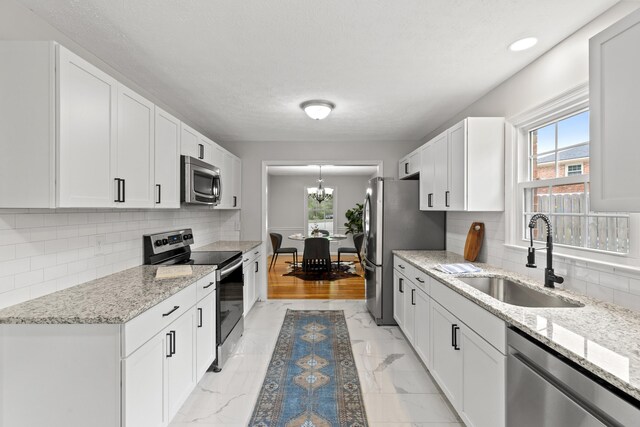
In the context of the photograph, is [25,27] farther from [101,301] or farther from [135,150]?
[101,301]

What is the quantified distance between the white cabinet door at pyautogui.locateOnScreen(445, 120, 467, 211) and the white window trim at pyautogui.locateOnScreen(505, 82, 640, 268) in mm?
326

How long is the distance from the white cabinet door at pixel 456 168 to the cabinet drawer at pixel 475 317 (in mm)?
847

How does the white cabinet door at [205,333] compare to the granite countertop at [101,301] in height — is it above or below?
below

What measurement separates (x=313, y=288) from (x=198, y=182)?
124 inches

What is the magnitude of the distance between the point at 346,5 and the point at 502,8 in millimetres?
811

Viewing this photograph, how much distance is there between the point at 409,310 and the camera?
309 cm

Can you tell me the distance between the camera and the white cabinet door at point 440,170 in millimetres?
3047

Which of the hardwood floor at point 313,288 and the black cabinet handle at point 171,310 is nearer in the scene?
the black cabinet handle at point 171,310

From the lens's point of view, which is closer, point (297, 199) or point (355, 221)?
point (355, 221)

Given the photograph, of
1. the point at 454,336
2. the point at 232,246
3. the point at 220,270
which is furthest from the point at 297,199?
the point at 454,336

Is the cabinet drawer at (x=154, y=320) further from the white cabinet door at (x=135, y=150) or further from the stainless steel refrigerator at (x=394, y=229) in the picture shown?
the stainless steel refrigerator at (x=394, y=229)

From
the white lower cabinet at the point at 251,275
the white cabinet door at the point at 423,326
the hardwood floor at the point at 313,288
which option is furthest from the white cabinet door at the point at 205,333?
the hardwood floor at the point at 313,288

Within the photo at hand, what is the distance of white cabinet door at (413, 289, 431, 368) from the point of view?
2.53 m

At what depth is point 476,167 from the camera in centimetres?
265
